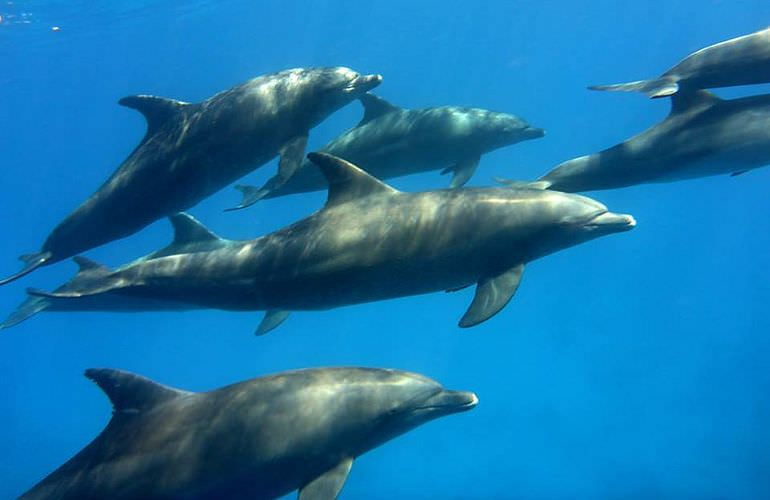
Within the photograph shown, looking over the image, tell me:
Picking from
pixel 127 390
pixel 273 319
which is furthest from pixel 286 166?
pixel 127 390

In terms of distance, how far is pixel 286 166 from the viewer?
27.0 feet

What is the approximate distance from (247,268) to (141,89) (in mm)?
46936

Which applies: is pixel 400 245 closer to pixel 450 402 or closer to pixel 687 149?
pixel 450 402

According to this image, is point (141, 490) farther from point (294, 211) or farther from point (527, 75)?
point (527, 75)

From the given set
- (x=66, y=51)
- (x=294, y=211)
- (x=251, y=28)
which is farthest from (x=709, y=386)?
(x=66, y=51)

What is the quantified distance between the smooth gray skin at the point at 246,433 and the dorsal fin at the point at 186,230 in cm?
281

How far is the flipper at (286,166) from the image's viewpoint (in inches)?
321

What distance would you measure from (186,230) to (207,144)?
1583 millimetres

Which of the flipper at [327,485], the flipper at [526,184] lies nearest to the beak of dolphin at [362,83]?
the flipper at [526,184]

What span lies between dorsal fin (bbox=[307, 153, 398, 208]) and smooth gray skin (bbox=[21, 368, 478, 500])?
186 cm

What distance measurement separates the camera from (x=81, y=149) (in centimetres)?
5512

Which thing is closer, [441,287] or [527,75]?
[441,287]

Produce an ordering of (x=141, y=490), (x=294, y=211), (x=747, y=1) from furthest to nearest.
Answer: (x=747, y=1) → (x=294, y=211) → (x=141, y=490)

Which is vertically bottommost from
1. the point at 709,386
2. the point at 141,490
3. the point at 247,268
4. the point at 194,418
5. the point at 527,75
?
the point at 709,386
